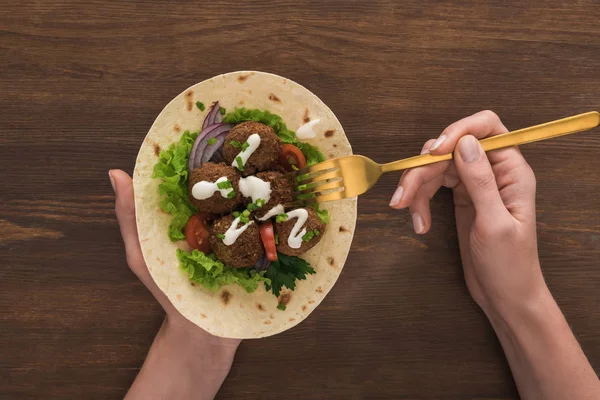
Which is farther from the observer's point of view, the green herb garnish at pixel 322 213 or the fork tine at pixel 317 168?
the green herb garnish at pixel 322 213

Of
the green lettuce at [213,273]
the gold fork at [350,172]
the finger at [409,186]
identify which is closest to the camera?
the gold fork at [350,172]

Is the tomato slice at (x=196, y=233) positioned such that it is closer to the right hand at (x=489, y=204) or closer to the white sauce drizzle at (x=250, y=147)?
the white sauce drizzle at (x=250, y=147)

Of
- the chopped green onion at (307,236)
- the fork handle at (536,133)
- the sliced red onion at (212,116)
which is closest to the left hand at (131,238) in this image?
the sliced red onion at (212,116)

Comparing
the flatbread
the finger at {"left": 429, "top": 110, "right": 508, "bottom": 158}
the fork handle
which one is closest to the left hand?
the flatbread

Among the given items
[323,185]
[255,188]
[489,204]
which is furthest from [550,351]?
[255,188]

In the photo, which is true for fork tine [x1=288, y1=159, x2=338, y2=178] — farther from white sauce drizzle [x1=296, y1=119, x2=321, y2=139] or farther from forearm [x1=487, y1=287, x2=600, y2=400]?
forearm [x1=487, y1=287, x2=600, y2=400]

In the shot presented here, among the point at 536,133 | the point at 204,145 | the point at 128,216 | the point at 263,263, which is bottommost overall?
the point at 263,263

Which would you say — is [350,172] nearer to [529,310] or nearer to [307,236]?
[307,236]
